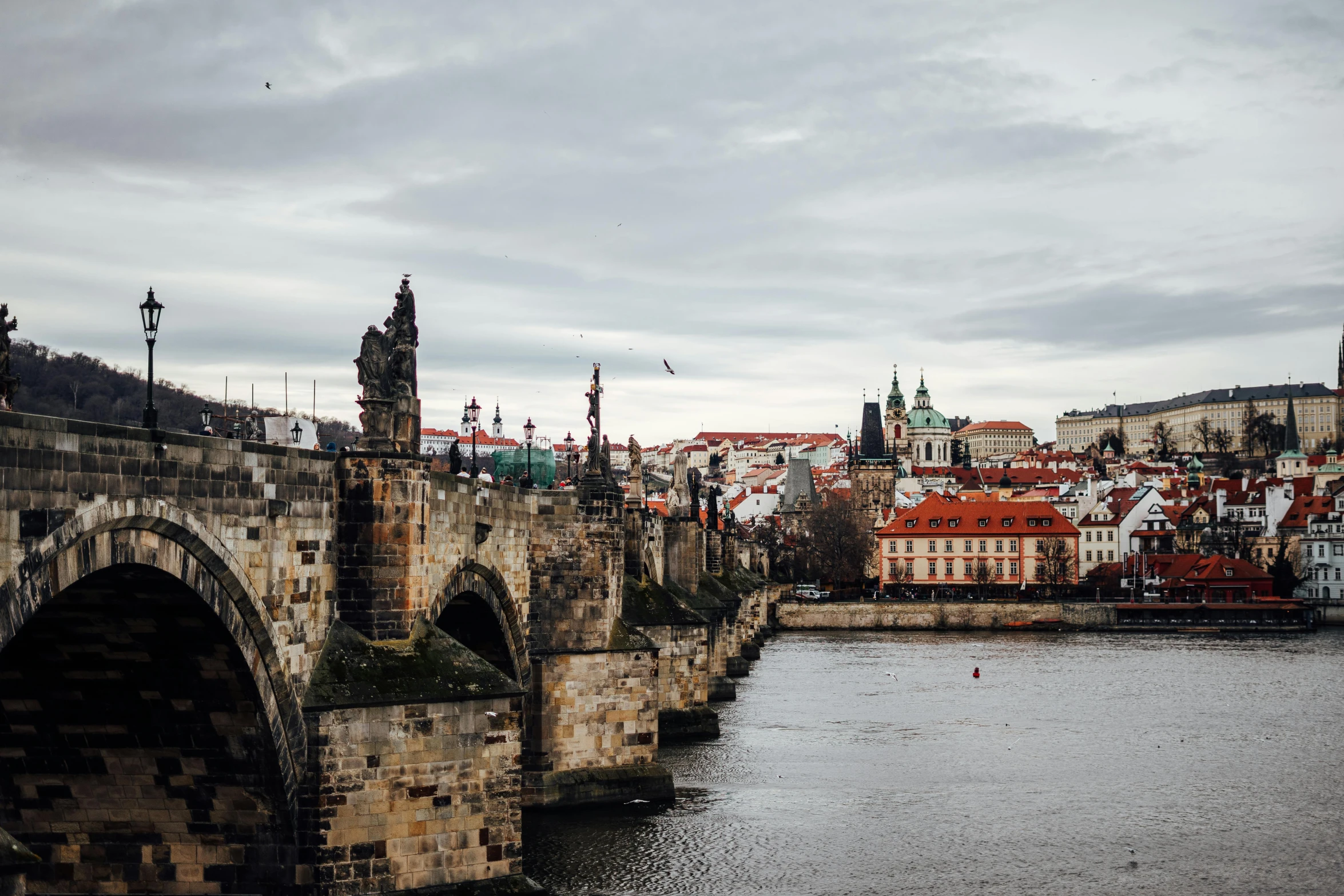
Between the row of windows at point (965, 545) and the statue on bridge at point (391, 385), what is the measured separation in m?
92.2

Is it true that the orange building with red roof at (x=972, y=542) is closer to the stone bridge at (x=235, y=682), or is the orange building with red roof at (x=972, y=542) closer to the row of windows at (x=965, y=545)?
the row of windows at (x=965, y=545)

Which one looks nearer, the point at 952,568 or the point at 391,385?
the point at 391,385

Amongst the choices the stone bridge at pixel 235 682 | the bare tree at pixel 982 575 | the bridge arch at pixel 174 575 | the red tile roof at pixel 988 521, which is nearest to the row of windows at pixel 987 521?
the red tile roof at pixel 988 521

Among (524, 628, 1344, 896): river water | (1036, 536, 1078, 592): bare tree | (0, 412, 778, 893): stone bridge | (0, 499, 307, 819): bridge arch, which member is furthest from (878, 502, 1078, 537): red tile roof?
(0, 499, 307, 819): bridge arch

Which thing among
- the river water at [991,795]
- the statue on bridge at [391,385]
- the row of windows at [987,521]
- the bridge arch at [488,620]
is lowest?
the river water at [991,795]

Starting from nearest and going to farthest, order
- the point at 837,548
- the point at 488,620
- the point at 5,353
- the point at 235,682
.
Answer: the point at 5,353 < the point at 235,682 < the point at 488,620 < the point at 837,548

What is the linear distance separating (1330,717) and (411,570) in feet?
119

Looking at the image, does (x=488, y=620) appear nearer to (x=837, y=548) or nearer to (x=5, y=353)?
(x=5, y=353)

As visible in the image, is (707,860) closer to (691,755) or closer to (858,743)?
(691,755)

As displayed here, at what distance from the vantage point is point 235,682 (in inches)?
649

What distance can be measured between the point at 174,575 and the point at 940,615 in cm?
8287

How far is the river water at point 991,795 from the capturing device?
79.6ft

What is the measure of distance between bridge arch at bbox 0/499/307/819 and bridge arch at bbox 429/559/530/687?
21.1 ft

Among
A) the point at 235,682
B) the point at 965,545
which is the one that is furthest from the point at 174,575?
the point at 965,545
